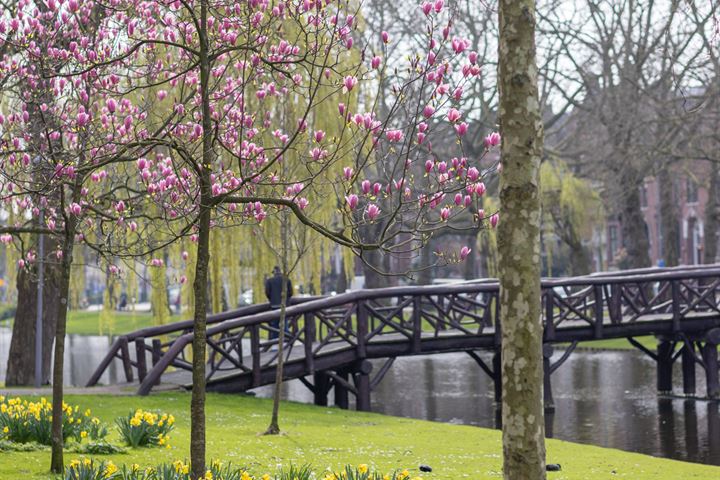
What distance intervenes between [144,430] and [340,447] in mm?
3171

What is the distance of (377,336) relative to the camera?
24031 mm

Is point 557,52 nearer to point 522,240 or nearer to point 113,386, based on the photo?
point 113,386

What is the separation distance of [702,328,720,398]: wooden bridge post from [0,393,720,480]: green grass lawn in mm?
8928

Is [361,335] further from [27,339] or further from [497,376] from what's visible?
[27,339]

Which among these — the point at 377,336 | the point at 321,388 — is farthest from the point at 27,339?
the point at 377,336

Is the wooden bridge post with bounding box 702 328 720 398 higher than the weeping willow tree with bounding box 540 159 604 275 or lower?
lower

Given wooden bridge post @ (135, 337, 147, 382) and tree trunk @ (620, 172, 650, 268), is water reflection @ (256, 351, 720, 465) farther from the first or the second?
wooden bridge post @ (135, 337, 147, 382)

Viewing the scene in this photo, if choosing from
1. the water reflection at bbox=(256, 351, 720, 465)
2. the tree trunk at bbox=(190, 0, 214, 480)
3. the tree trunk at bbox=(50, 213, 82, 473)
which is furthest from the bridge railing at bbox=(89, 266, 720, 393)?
the tree trunk at bbox=(190, 0, 214, 480)

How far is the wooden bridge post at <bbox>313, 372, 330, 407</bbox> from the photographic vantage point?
23828 millimetres

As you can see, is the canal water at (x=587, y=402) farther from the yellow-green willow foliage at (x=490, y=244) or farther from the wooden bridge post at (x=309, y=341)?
the yellow-green willow foliage at (x=490, y=244)

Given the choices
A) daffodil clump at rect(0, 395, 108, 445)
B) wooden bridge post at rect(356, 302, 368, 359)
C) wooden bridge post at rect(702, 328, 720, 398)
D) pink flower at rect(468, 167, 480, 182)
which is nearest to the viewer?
pink flower at rect(468, 167, 480, 182)

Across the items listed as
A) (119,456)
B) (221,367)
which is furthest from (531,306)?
(221,367)

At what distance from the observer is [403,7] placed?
42.8 metres

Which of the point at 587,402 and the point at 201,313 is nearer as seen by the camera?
the point at 201,313
